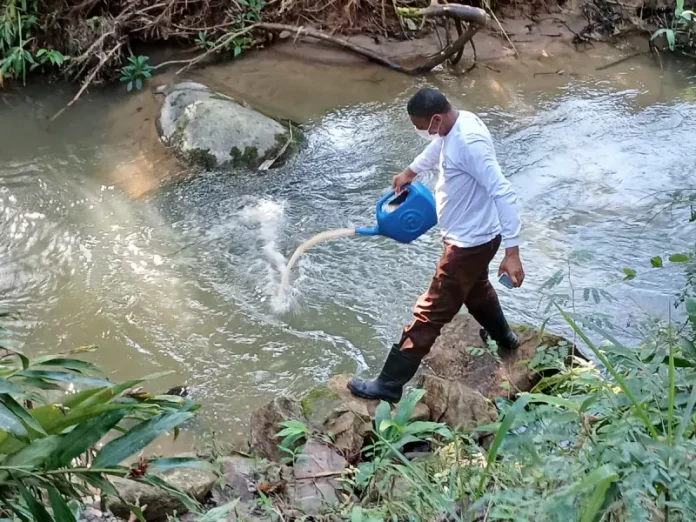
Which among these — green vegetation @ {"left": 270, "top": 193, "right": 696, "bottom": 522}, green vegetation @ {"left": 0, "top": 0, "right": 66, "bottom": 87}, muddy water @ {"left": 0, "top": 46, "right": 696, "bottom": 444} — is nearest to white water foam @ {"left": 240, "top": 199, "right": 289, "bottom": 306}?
muddy water @ {"left": 0, "top": 46, "right": 696, "bottom": 444}

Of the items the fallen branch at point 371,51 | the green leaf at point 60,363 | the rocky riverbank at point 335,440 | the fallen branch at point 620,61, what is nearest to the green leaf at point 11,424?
the green leaf at point 60,363

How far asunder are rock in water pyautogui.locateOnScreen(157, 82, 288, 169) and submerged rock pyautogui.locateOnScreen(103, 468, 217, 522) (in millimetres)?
3257

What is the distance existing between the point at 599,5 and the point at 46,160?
19.7 ft

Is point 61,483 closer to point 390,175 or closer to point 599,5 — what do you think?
point 390,175

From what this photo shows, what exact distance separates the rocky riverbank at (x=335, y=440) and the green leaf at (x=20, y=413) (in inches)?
23.8

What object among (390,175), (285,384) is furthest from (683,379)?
(390,175)

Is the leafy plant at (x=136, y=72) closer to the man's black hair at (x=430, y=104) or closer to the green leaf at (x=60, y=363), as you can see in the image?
the man's black hair at (x=430, y=104)

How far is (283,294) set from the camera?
13.2 ft

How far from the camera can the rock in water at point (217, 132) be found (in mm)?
5238

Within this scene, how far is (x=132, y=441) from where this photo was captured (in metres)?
1.48

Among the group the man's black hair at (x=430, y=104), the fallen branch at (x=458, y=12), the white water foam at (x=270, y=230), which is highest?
the man's black hair at (x=430, y=104)

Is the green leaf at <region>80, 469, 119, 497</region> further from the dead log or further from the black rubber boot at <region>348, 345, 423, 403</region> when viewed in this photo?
A: the dead log

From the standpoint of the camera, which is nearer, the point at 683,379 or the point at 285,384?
the point at 683,379

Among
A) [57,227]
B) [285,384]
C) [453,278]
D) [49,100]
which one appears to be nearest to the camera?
[453,278]
